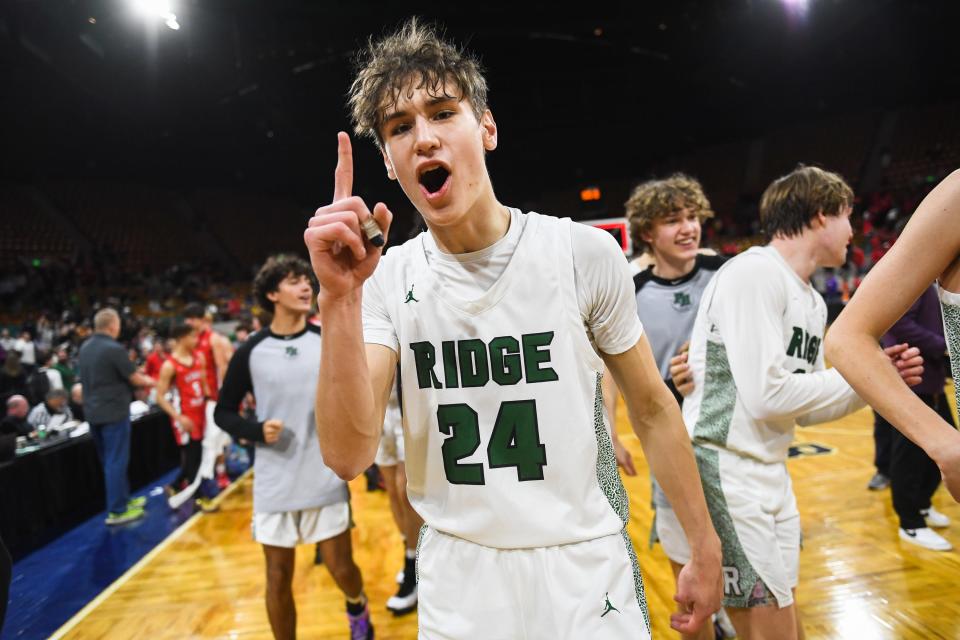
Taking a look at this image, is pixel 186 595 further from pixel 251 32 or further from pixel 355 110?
pixel 251 32

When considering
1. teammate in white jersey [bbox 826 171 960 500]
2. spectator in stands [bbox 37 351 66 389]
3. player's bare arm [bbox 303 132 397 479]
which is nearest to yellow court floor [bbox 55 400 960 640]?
teammate in white jersey [bbox 826 171 960 500]

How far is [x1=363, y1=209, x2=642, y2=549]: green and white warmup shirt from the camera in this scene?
137 centimetres

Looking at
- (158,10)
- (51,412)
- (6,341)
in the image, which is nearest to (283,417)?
(158,10)

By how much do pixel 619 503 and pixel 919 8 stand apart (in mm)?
16743

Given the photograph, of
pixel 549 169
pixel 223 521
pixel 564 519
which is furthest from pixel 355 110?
pixel 549 169

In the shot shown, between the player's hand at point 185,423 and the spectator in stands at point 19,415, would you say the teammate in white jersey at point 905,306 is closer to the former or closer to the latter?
the player's hand at point 185,423

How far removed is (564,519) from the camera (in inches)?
53.0

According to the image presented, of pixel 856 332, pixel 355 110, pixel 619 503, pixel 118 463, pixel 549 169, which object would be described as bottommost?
pixel 118 463

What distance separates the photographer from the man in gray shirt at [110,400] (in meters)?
5.69

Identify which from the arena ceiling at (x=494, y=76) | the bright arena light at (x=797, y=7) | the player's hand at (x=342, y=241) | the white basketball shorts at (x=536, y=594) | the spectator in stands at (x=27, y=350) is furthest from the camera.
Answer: the bright arena light at (x=797, y=7)

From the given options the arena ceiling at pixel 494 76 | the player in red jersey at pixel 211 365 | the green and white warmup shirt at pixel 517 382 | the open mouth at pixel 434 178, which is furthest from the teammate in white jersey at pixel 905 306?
the arena ceiling at pixel 494 76

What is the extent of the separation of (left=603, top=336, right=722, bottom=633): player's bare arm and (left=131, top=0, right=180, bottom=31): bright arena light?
4.18 m

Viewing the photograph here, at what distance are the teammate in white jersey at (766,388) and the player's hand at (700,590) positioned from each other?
645mm

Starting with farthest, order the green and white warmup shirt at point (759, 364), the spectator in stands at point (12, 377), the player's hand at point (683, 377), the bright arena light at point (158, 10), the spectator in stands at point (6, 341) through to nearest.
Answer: the spectator in stands at point (6, 341)
the spectator in stands at point (12, 377)
the bright arena light at point (158, 10)
the player's hand at point (683, 377)
the green and white warmup shirt at point (759, 364)
